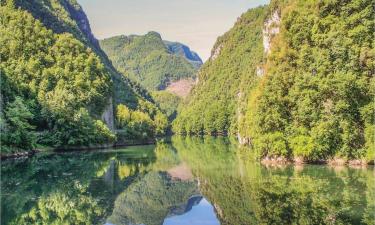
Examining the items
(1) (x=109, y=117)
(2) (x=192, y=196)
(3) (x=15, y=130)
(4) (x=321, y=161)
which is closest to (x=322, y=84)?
(4) (x=321, y=161)

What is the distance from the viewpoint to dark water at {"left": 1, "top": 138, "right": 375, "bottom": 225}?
2744 cm

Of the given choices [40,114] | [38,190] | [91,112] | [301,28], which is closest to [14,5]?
[91,112]

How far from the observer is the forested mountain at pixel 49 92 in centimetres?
8319

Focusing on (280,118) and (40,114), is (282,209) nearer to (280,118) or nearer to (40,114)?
(280,118)

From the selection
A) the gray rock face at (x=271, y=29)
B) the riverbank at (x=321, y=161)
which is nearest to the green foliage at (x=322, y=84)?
the riverbank at (x=321, y=161)

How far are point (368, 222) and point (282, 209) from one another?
18.6 feet

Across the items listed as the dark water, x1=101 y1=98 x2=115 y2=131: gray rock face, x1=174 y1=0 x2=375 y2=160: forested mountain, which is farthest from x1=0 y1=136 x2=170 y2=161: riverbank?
x1=174 y1=0 x2=375 y2=160: forested mountain

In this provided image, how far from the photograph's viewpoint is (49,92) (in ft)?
346

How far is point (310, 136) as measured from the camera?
56.9 m

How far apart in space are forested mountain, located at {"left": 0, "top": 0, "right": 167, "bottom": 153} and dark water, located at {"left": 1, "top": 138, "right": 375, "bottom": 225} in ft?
99.1

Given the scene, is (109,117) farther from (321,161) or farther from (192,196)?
(192,196)

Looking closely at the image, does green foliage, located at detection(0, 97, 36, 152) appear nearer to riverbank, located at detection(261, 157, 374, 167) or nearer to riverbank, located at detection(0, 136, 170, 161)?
riverbank, located at detection(0, 136, 170, 161)

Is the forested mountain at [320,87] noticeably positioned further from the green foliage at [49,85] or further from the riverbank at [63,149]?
the green foliage at [49,85]

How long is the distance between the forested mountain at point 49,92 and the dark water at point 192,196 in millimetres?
30203
